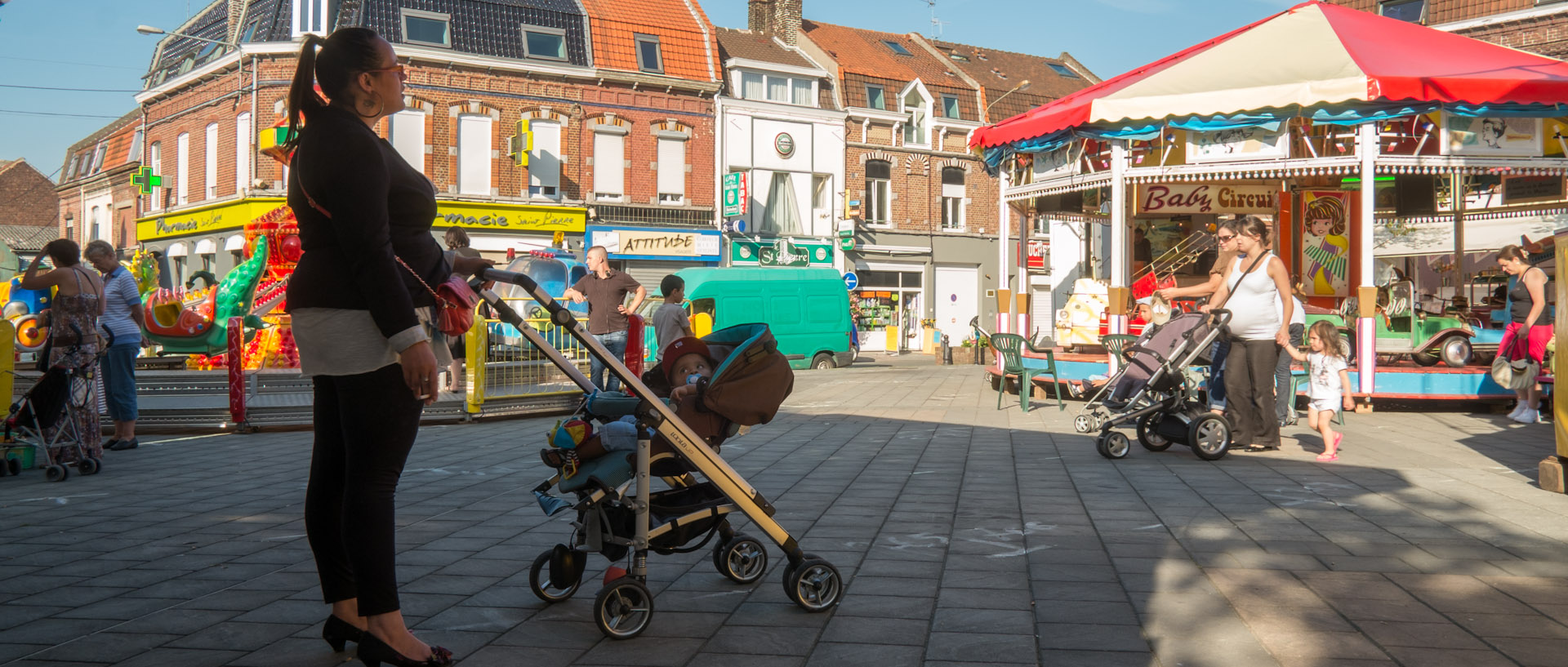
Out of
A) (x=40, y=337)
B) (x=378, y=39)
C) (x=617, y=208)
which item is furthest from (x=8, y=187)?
(x=378, y=39)

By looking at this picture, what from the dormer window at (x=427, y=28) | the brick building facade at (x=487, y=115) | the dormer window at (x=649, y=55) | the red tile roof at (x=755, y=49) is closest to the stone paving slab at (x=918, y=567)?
the brick building facade at (x=487, y=115)

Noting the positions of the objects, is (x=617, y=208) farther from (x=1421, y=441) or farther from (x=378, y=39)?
(x=378, y=39)

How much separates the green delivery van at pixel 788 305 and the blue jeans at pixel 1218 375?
47.4ft

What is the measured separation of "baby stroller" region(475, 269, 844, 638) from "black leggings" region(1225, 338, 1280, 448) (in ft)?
19.0

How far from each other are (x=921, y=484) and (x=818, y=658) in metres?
3.82

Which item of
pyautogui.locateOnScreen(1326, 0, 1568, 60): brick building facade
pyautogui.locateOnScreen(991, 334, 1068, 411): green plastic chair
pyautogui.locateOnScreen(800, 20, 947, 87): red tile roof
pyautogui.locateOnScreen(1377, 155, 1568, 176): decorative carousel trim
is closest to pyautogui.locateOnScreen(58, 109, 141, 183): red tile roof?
pyautogui.locateOnScreen(800, 20, 947, 87): red tile roof

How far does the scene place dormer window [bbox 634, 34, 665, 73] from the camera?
1304 inches

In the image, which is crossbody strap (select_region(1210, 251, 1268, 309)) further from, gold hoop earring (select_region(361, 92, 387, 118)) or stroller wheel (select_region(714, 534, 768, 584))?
gold hoop earring (select_region(361, 92, 387, 118))

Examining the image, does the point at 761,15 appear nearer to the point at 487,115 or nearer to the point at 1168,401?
the point at 487,115

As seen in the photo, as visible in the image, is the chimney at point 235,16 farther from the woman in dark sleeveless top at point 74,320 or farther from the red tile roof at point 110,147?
the woman in dark sleeveless top at point 74,320

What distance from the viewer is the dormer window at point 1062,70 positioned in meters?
45.7

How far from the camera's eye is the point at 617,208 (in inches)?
1291

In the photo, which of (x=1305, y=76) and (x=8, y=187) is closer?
(x=1305, y=76)

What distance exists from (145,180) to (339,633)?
3551 cm
